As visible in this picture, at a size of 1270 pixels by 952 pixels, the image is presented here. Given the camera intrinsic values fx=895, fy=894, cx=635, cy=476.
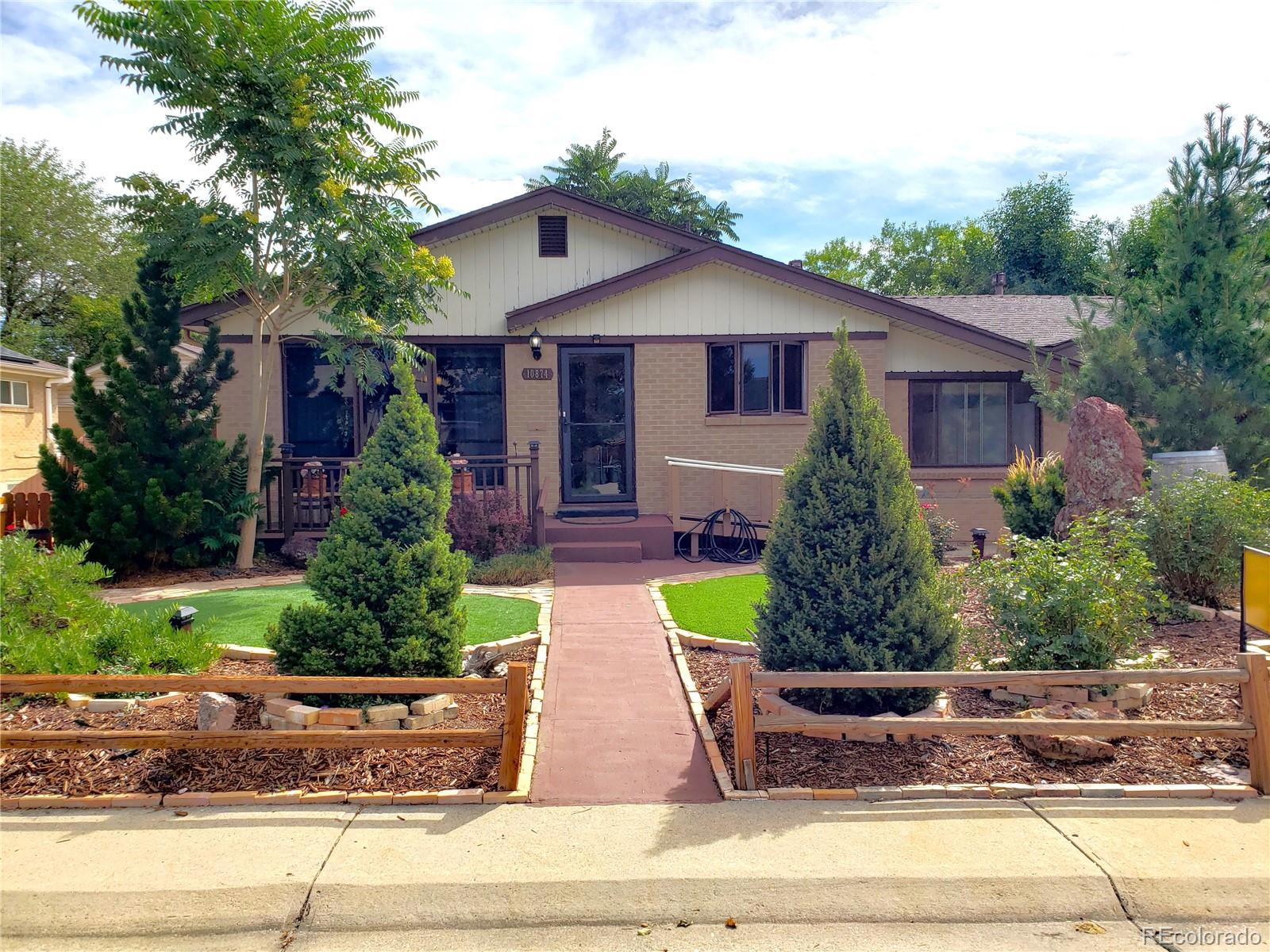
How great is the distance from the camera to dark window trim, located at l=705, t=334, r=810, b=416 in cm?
1302

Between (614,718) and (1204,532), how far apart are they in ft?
18.0

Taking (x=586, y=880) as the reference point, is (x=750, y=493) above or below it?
above

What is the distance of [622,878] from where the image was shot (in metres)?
3.78

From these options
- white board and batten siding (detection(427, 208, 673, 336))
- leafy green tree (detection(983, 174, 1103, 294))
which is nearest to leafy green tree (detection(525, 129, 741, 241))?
leafy green tree (detection(983, 174, 1103, 294))

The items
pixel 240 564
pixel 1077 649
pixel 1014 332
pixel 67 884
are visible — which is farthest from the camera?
pixel 1014 332

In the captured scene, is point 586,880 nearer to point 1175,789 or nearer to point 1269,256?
point 1175,789

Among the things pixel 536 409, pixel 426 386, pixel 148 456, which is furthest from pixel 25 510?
pixel 536 409

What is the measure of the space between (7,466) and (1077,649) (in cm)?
2559

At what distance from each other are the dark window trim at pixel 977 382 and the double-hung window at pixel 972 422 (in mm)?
12

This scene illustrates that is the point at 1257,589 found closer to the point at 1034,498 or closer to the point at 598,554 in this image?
the point at 1034,498

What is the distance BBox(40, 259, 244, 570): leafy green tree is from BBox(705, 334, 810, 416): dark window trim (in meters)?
6.49

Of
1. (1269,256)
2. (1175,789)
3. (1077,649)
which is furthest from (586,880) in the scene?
(1269,256)

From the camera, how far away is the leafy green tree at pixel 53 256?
34250 millimetres

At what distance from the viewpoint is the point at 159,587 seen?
9.73m
